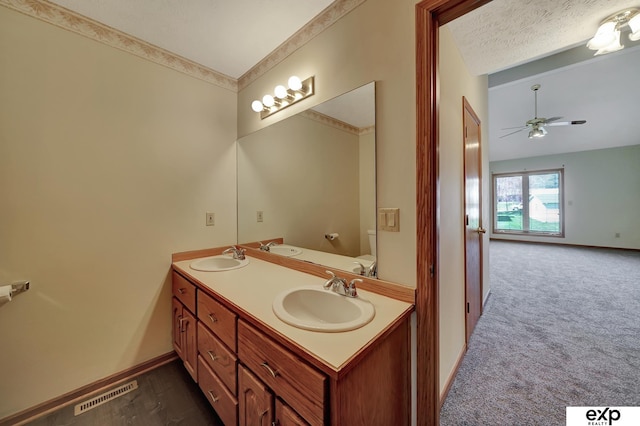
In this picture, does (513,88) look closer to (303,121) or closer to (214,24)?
(303,121)

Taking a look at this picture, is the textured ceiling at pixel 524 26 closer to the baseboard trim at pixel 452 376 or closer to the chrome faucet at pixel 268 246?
the chrome faucet at pixel 268 246

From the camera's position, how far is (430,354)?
3.41 feet

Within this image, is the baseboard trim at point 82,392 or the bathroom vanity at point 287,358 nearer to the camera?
the bathroom vanity at point 287,358

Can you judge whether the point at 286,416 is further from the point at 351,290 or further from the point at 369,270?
the point at 369,270

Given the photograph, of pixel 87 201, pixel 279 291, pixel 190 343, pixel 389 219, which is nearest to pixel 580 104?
pixel 389 219

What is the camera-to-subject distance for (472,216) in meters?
2.08

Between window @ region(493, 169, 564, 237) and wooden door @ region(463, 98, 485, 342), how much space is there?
610 centimetres

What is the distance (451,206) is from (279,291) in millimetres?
1241

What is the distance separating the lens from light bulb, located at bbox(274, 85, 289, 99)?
1659 millimetres

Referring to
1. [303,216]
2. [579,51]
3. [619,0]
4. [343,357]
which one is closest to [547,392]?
[343,357]

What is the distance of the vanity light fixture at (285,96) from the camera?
5.13 feet

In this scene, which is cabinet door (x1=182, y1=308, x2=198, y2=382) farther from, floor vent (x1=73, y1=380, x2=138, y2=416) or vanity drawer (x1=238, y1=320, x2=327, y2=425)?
vanity drawer (x1=238, y1=320, x2=327, y2=425)

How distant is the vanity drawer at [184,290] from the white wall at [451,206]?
1530 millimetres

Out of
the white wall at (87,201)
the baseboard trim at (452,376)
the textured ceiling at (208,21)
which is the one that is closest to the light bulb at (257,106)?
the textured ceiling at (208,21)
